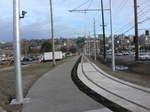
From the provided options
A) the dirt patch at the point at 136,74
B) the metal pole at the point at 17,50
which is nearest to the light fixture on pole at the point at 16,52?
the metal pole at the point at 17,50

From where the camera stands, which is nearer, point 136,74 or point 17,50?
point 17,50

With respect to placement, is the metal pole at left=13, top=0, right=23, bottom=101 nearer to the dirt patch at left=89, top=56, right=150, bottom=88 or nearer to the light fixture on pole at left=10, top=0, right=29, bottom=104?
the light fixture on pole at left=10, top=0, right=29, bottom=104

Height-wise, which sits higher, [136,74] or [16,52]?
[16,52]

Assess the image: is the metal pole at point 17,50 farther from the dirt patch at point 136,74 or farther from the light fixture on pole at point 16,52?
the dirt patch at point 136,74

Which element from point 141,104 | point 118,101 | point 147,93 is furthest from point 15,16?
point 147,93

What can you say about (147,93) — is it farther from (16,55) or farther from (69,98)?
(16,55)

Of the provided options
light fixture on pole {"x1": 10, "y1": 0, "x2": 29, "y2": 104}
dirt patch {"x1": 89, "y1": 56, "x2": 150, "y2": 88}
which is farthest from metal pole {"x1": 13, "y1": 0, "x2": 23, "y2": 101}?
dirt patch {"x1": 89, "y1": 56, "x2": 150, "y2": 88}

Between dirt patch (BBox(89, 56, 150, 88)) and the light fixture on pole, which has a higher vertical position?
the light fixture on pole

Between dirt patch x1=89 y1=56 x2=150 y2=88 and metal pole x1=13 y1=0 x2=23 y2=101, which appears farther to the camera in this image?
dirt patch x1=89 y1=56 x2=150 y2=88

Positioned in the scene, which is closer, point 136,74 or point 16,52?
point 16,52

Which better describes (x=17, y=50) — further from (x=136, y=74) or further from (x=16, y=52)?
(x=136, y=74)

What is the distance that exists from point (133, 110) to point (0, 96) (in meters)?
5.13

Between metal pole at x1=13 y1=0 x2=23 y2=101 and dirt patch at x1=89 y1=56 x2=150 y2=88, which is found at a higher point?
metal pole at x1=13 y1=0 x2=23 y2=101

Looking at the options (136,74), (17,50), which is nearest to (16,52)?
(17,50)
